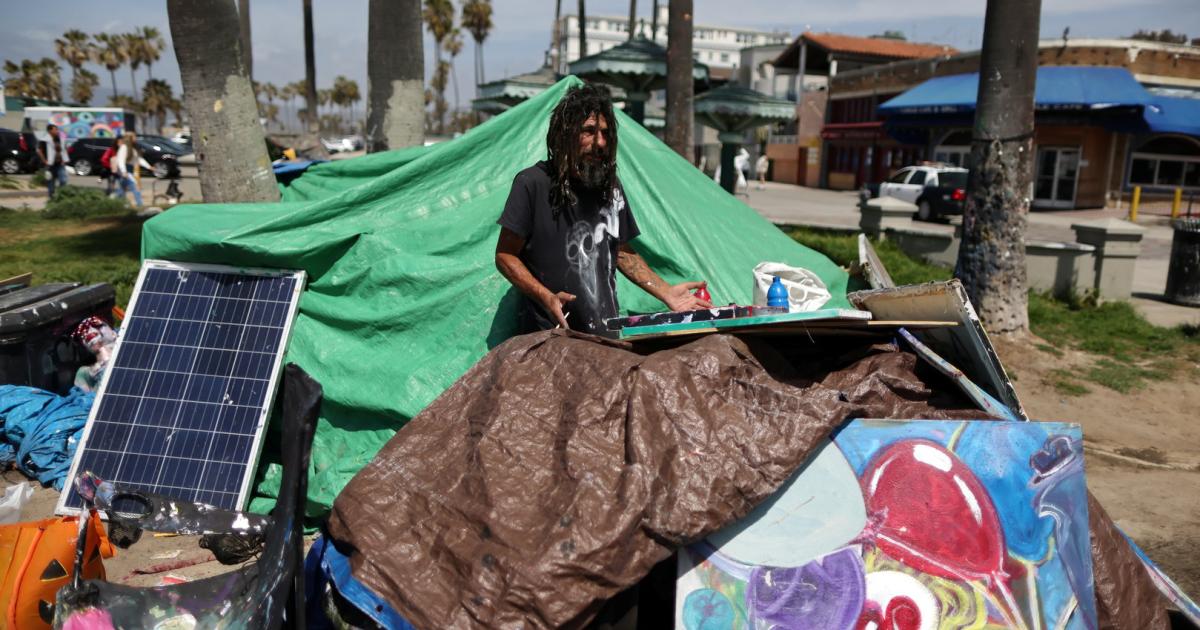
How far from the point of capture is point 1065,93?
2605cm

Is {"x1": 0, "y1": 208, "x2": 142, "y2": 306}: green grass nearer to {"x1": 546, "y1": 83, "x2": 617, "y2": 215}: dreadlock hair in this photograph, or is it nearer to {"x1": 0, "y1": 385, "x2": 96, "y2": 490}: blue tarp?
{"x1": 0, "y1": 385, "x2": 96, "y2": 490}: blue tarp

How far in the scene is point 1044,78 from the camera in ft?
89.9

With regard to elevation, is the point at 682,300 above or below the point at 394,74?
below

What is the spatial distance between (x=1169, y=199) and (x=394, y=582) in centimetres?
3174

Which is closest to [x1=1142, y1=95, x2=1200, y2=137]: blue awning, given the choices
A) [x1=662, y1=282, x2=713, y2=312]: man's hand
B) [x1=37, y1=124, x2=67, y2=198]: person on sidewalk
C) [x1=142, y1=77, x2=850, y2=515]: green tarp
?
[x1=142, y1=77, x2=850, y2=515]: green tarp

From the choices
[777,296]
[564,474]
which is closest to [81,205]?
[777,296]

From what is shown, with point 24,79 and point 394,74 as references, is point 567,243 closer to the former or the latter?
point 394,74

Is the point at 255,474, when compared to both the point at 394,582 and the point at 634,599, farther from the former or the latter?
the point at 634,599

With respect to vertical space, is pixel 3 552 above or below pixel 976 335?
below

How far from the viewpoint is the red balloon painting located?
8.94 feet

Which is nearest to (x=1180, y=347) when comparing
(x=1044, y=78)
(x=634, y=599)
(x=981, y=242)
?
(x=981, y=242)

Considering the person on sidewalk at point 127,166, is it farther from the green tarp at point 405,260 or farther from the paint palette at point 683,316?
the paint palette at point 683,316

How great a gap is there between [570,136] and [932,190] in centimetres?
2197

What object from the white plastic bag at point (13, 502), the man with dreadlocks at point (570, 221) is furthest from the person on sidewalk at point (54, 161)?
the man with dreadlocks at point (570, 221)
